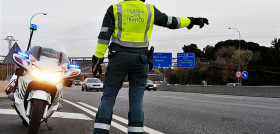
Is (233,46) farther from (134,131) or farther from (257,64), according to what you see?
(134,131)

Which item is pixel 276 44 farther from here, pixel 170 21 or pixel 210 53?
pixel 170 21

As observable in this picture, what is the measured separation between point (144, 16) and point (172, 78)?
90690 millimetres

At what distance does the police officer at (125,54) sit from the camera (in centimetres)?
391

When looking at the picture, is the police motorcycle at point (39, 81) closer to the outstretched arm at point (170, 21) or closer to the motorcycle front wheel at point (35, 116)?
the motorcycle front wheel at point (35, 116)

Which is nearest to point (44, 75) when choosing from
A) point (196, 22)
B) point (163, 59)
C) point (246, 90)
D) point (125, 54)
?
point (125, 54)

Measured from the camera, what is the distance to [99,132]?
383 centimetres

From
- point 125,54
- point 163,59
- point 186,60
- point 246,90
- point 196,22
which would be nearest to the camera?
point 125,54

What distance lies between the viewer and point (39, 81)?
16.3 feet

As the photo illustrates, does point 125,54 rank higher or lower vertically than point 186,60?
lower

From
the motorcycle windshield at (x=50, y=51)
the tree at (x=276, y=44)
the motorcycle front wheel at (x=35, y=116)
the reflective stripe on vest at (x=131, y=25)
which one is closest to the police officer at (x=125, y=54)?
the reflective stripe on vest at (x=131, y=25)

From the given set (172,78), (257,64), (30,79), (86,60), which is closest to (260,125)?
(30,79)

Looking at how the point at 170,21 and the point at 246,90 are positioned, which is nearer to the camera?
the point at 170,21

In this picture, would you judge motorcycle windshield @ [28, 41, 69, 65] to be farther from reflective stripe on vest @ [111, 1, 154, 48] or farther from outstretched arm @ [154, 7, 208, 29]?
outstretched arm @ [154, 7, 208, 29]

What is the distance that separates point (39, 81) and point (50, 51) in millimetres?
704
